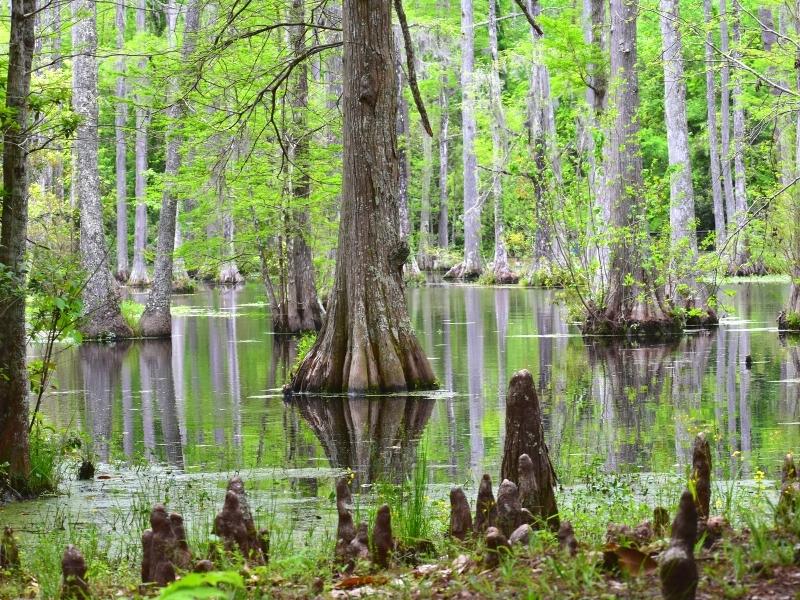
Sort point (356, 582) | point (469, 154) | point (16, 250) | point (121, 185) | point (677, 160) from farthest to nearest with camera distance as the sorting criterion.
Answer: point (121, 185) → point (469, 154) → point (677, 160) → point (16, 250) → point (356, 582)

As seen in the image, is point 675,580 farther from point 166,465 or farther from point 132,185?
point 132,185

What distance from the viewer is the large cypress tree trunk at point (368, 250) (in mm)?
14844

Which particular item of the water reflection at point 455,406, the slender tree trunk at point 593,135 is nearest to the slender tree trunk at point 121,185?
the slender tree trunk at point 593,135

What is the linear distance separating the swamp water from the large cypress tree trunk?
57 cm

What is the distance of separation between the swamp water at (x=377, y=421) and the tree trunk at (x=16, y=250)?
42 cm

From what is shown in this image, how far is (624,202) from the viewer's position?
77.1 feet

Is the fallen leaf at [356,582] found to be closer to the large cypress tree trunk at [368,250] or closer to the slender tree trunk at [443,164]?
the large cypress tree trunk at [368,250]

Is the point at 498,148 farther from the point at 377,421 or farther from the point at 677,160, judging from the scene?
the point at 377,421

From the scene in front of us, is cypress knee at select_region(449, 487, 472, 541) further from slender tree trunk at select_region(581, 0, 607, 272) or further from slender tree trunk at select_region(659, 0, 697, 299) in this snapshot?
slender tree trunk at select_region(659, 0, 697, 299)

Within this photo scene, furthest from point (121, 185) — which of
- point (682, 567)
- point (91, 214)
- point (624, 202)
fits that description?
point (682, 567)

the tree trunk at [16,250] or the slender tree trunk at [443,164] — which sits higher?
the slender tree trunk at [443,164]

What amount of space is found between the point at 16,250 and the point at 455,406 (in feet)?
21.2

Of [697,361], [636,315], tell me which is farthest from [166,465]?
[636,315]

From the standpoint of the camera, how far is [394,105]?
50.5 ft
